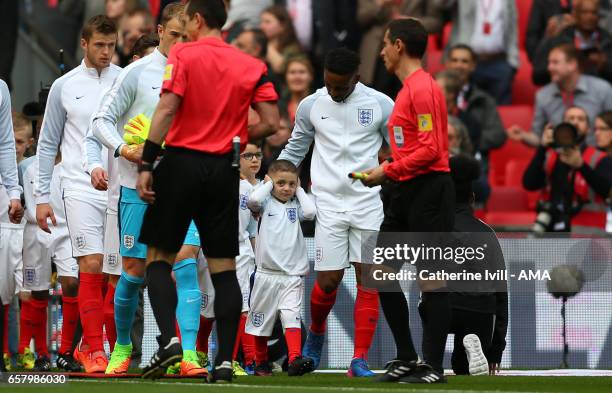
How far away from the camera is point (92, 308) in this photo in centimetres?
1081

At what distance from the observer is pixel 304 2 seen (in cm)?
1777

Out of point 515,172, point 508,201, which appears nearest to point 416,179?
point 508,201

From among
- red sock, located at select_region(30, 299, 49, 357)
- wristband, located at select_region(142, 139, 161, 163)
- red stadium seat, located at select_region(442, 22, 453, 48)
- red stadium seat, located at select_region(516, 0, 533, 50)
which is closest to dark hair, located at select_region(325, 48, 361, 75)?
wristband, located at select_region(142, 139, 161, 163)

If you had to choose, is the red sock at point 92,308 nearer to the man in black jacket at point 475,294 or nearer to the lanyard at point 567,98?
the man in black jacket at point 475,294

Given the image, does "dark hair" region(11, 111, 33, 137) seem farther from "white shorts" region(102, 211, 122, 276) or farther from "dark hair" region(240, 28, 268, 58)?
"dark hair" region(240, 28, 268, 58)

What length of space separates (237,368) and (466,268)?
1907 millimetres

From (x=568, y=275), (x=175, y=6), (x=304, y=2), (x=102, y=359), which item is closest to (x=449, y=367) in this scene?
(x=568, y=275)

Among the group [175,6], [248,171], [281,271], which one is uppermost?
[175,6]

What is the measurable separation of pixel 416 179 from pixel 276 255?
224cm

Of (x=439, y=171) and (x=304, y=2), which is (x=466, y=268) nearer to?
(x=439, y=171)

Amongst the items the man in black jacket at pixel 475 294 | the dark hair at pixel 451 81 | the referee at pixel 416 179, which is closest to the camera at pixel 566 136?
the dark hair at pixel 451 81

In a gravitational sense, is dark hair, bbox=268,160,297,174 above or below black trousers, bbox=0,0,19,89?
below

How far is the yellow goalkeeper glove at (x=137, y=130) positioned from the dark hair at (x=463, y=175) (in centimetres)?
226

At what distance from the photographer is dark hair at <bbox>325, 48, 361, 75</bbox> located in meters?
10.8
